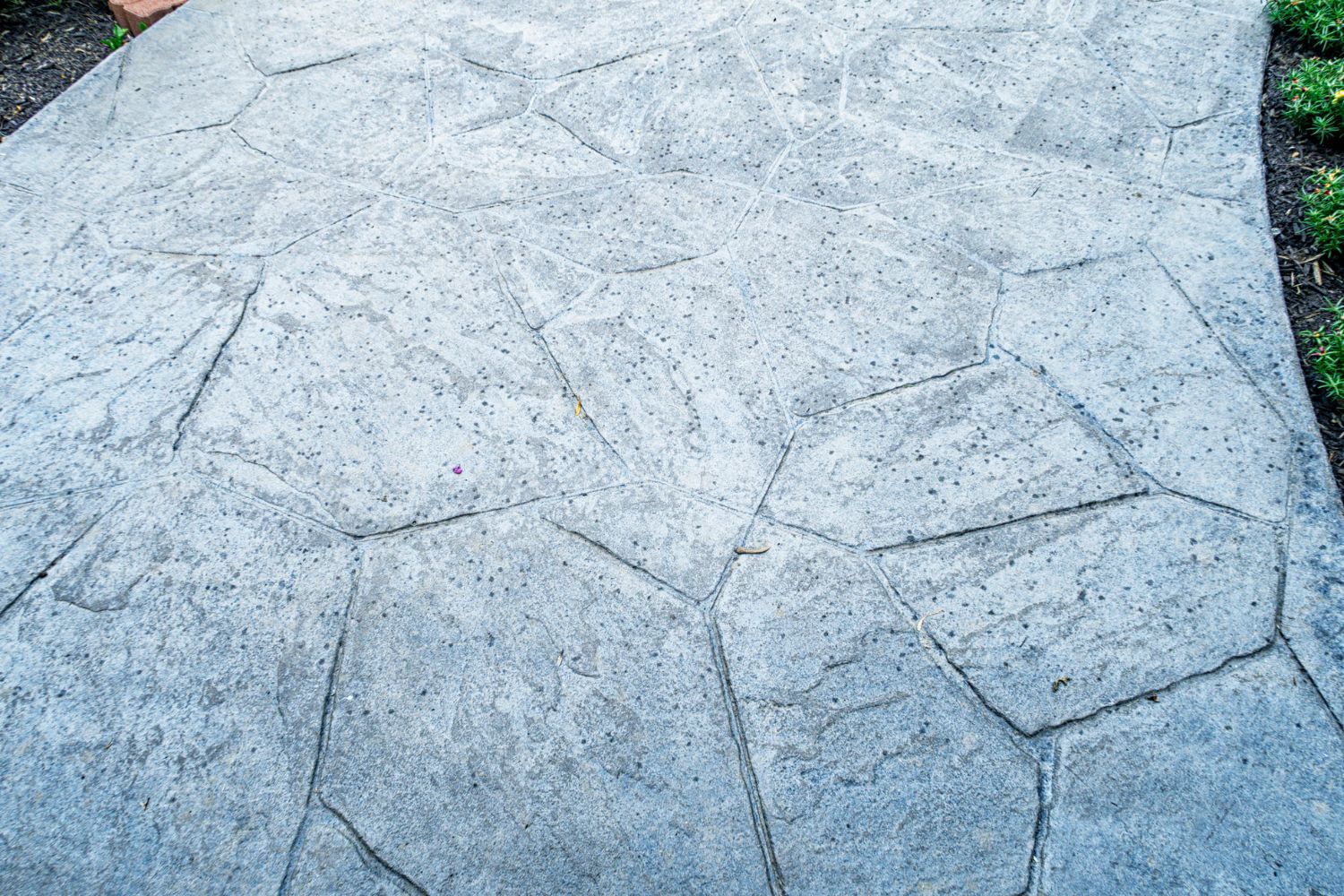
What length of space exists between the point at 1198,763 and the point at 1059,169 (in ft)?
6.46

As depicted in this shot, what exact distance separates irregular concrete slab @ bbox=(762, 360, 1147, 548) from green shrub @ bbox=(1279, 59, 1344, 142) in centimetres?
148

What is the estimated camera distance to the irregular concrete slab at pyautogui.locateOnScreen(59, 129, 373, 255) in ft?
9.23

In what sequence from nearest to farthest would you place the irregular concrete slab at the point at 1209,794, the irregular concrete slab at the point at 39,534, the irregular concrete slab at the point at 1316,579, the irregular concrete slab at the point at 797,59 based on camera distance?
the irregular concrete slab at the point at 1209,794 < the irregular concrete slab at the point at 1316,579 < the irregular concrete slab at the point at 39,534 < the irregular concrete slab at the point at 797,59

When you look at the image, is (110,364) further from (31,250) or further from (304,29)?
(304,29)

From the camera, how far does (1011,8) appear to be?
3.50m

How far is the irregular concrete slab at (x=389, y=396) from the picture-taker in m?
2.26

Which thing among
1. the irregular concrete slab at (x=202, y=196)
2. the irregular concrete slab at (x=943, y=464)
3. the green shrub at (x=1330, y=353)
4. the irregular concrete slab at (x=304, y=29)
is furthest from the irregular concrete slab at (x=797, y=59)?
the green shrub at (x=1330, y=353)

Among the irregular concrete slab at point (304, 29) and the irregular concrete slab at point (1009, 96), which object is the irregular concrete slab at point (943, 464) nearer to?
the irregular concrete slab at point (1009, 96)

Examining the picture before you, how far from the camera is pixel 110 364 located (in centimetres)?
248

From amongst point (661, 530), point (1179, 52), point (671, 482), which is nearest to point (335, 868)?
point (661, 530)

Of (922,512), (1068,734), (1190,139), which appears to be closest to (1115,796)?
(1068,734)

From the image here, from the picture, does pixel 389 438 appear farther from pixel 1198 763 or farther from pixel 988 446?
pixel 1198 763

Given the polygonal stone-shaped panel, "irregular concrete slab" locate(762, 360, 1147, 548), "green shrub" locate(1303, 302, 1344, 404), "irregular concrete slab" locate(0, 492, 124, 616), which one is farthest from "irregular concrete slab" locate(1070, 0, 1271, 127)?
"irregular concrete slab" locate(0, 492, 124, 616)

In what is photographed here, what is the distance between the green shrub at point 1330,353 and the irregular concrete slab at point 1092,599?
512 mm
